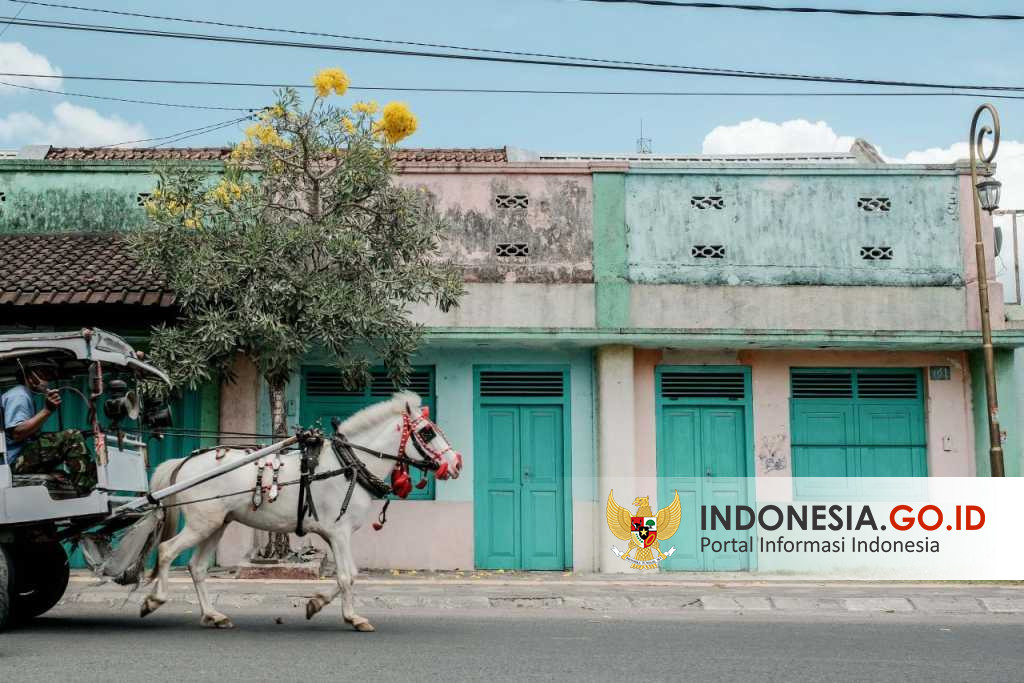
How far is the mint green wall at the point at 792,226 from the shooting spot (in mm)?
16031

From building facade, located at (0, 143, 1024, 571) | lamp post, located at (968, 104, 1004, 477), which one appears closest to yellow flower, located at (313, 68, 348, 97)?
building facade, located at (0, 143, 1024, 571)

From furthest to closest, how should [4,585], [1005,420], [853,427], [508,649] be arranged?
[853,427]
[1005,420]
[4,585]
[508,649]

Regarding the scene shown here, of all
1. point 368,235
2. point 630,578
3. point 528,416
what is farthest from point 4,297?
point 630,578

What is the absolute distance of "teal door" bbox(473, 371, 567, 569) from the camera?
15680 millimetres

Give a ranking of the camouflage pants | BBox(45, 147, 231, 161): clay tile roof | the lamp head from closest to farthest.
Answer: the camouflage pants, the lamp head, BBox(45, 147, 231, 161): clay tile roof

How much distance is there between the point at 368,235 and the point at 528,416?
3.74 m

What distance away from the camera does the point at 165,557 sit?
9.63 m

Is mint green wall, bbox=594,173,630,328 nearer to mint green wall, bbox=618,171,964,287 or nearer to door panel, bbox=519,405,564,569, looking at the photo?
mint green wall, bbox=618,171,964,287

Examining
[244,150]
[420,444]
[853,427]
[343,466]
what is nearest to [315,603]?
[343,466]

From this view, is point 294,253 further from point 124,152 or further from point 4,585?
point 124,152

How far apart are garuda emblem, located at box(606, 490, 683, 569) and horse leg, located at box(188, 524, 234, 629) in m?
6.72

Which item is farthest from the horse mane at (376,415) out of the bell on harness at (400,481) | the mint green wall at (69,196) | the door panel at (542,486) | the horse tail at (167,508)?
the mint green wall at (69,196)

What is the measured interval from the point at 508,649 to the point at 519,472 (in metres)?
7.26

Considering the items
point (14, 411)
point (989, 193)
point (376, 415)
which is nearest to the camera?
point (14, 411)
